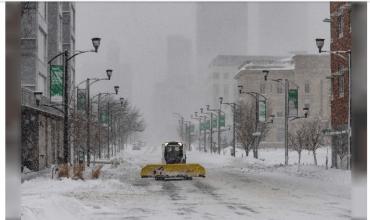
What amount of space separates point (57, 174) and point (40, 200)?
41.8ft

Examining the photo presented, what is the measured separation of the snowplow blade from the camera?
1387 inches

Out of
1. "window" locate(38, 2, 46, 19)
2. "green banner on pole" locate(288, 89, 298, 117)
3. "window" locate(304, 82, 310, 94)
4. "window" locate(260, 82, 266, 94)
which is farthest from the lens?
"window" locate(260, 82, 266, 94)

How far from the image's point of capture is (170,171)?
35219 millimetres

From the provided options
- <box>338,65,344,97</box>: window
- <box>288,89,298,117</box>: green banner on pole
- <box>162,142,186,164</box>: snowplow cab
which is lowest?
<box>162,142,186,164</box>: snowplow cab

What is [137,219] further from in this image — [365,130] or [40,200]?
[365,130]

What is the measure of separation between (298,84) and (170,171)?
262 ft

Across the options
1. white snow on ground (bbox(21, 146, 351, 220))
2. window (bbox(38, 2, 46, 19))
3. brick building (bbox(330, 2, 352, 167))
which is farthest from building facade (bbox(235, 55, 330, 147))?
white snow on ground (bbox(21, 146, 351, 220))

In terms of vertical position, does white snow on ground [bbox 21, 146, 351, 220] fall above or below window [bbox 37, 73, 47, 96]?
below

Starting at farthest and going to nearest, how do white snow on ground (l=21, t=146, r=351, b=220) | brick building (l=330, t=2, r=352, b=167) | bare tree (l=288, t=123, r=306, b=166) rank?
bare tree (l=288, t=123, r=306, b=166), brick building (l=330, t=2, r=352, b=167), white snow on ground (l=21, t=146, r=351, b=220)

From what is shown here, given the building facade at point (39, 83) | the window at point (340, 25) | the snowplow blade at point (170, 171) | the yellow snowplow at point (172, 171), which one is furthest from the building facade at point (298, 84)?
the snowplow blade at point (170, 171)

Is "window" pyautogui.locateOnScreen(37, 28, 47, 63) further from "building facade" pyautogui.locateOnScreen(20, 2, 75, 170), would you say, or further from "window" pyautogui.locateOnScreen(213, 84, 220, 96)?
"window" pyautogui.locateOnScreen(213, 84, 220, 96)

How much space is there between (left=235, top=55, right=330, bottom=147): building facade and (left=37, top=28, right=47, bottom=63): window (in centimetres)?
5797

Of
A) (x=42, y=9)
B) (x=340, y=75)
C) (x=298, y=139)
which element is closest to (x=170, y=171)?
(x=340, y=75)

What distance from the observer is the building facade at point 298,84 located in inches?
4353
